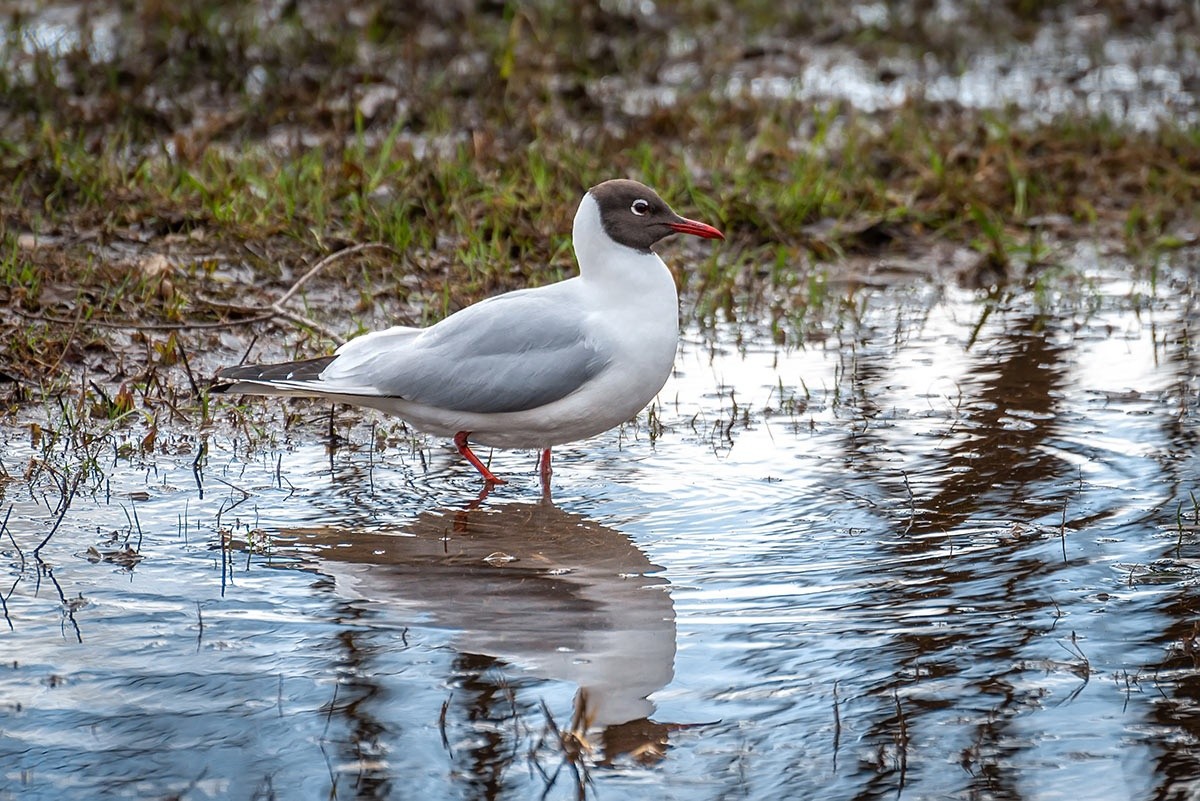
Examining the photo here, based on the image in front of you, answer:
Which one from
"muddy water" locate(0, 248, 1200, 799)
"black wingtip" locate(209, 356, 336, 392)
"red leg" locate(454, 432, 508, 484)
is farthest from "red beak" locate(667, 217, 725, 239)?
"black wingtip" locate(209, 356, 336, 392)

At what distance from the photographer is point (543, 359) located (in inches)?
217

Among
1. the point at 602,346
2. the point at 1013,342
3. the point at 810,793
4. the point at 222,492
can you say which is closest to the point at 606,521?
the point at 602,346

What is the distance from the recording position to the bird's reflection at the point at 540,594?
13.2 feet

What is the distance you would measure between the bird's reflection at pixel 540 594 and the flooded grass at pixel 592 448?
2 cm

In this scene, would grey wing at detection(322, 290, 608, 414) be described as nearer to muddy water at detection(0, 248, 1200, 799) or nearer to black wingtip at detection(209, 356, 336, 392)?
black wingtip at detection(209, 356, 336, 392)

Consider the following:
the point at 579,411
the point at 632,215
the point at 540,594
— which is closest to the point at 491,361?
the point at 579,411

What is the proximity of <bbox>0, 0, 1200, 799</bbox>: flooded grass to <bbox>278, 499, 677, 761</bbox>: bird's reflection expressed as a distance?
2 cm

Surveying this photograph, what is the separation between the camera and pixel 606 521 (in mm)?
5348

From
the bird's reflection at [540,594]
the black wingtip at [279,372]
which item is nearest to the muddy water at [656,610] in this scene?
the bird's reflection at [540,594]

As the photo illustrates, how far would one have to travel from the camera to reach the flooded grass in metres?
3.82

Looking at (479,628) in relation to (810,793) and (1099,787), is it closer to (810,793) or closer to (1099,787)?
(810,793)

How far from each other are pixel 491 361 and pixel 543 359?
21 centimetres

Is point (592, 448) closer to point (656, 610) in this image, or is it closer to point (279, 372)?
point (279, 372)

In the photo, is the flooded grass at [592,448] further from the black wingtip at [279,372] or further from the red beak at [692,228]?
the red beak at [692,228]
